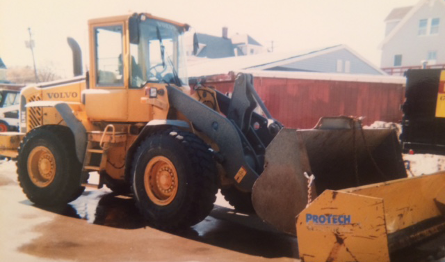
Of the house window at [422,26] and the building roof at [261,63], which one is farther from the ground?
the house window at [422,26]

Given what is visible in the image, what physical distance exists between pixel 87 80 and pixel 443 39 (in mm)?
29657

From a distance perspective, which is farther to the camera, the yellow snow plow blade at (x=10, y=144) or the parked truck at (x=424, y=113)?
the parked truck at (x=424, y=113)

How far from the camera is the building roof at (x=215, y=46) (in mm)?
43781

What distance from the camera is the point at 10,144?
723cm

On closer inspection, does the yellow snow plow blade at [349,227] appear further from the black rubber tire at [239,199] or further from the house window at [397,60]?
the house window at [397,60]

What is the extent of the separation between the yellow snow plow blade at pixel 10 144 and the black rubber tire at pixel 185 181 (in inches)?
133

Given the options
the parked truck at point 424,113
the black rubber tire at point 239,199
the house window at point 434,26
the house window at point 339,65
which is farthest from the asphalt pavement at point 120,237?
the house window at point 434,26

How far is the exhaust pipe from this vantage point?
21.7ft

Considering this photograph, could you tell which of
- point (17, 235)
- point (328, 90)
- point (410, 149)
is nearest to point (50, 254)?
point (17, 235)

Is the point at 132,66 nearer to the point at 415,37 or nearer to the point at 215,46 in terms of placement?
the point at 415,37

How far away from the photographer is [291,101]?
50.2 ft

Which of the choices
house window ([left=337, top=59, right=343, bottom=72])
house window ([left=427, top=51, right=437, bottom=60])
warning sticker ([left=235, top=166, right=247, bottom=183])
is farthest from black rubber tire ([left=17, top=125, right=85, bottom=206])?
house window ([left=427, top=51, right=437, bottom=60])

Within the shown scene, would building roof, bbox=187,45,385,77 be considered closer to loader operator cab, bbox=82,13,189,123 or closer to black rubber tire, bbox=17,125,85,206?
loader operator cab, bbox=82,13,189,123

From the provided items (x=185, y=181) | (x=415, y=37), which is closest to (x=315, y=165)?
(x=185, y=181)
